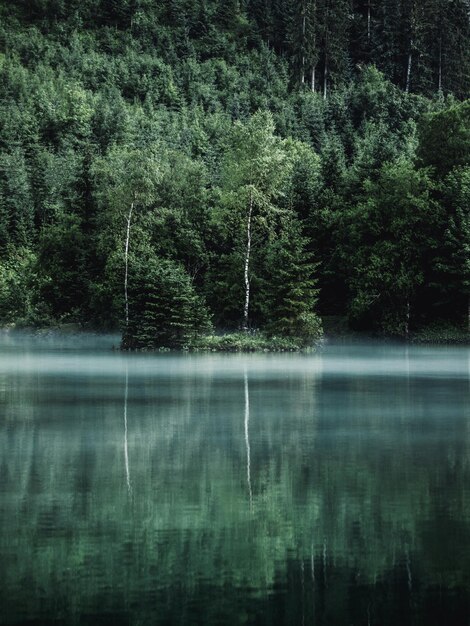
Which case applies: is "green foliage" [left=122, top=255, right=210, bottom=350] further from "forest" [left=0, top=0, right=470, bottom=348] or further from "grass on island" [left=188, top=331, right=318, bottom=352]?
"grass on island" [left=188, top=331, right=318, bottom=352]

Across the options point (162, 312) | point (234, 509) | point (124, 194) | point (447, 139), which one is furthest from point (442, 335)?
point (234, 509)

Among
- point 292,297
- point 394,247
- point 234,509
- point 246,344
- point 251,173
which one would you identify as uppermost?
point 251,173

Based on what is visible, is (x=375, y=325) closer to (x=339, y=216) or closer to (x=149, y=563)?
(x=339, y=216)

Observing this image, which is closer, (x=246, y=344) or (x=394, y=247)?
(x=246, y=344)

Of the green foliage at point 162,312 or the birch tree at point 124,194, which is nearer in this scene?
the green foliage at point 162,312

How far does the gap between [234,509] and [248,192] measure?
50.9 m

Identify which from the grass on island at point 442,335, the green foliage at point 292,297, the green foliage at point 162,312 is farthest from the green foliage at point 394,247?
the green foliage at point 162,312

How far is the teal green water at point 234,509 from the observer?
980 centimetres

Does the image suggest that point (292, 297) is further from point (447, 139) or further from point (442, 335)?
point (447, 139)

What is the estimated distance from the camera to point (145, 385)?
1316 inches

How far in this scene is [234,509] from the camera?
13875 mm

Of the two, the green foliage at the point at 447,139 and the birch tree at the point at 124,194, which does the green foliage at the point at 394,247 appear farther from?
the birch tree at the point at 124,194

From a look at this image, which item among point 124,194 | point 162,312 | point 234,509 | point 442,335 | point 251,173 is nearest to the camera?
point 234,509

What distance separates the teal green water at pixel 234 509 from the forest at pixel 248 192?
3243cm
